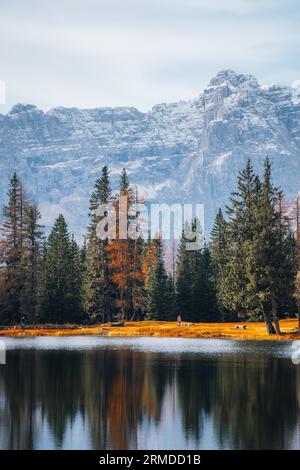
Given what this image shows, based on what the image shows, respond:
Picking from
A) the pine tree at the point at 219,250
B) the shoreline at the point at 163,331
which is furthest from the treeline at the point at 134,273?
the shoreline at the point at 163,331

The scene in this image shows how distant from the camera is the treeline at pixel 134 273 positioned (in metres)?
77.1

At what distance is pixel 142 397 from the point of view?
3791 centimetres

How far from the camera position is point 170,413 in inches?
1335

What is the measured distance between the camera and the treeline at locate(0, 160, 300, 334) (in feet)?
253

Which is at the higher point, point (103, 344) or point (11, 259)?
point (11, 259)

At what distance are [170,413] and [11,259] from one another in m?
63.9

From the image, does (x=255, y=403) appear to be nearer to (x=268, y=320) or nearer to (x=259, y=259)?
(x=259, y=259)

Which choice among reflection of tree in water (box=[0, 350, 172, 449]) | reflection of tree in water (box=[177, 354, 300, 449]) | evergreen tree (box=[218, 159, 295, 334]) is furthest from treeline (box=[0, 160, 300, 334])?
reflection of tree in water (box=[0, 350, 172, 449])

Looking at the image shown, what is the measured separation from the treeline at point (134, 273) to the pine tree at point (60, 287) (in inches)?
4.5

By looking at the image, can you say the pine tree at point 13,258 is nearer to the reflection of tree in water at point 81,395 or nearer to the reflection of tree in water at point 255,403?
the reflection of tree in water at point 81,395

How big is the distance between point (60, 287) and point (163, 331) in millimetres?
17718

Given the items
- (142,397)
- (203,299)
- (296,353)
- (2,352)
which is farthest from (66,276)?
(142,397)
